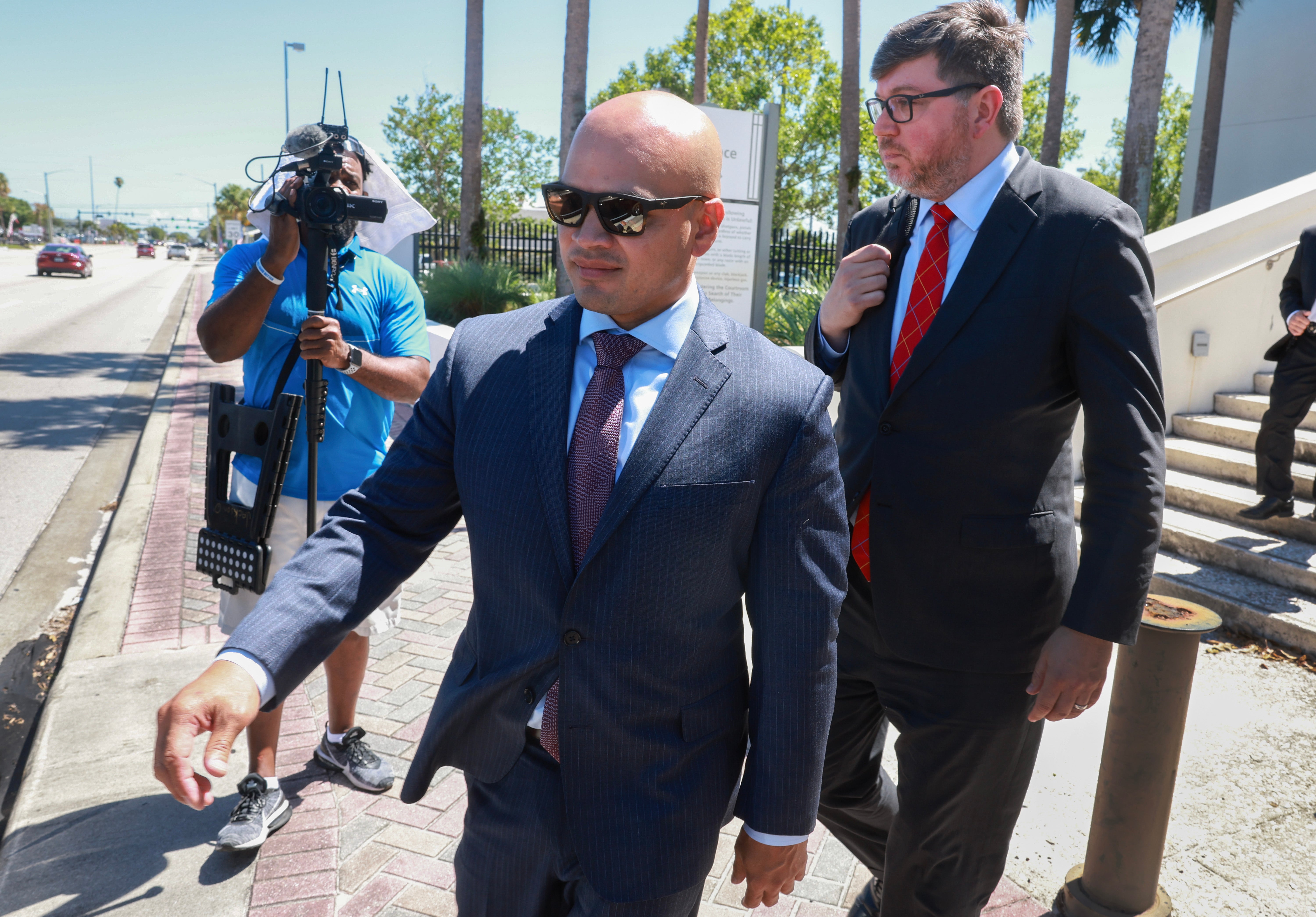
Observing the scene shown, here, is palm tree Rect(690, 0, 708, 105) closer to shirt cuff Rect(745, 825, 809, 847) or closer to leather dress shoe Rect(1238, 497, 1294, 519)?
leather dress shoe Rect(1238, 497, 1294, 519)

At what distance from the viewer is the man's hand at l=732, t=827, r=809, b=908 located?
1631 mm

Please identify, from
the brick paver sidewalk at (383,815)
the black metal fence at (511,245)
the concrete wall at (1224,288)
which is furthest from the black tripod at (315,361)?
the black metal fence at (511,245)

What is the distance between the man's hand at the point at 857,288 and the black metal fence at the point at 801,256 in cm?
1601

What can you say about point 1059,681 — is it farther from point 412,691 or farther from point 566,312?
point 412,691

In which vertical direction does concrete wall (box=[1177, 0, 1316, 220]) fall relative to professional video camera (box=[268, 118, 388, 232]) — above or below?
above

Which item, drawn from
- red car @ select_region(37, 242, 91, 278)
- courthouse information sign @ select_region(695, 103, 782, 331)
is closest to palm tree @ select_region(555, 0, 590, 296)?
courthouse information sign @ select_region(695, 103, 782, 331)

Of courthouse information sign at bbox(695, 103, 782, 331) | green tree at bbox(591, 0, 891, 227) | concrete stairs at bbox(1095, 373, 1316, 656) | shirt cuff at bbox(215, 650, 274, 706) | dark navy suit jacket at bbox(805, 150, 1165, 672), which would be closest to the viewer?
shirt cuff at bbox(215, 650, 274, 706)

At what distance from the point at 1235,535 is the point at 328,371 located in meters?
5.32

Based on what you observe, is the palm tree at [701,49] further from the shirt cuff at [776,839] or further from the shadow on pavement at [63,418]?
the shirt cuff at [776,839]

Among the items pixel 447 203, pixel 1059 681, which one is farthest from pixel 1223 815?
pixel 447 203

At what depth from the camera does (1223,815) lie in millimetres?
3348

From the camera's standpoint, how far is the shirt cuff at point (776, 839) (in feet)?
5.32

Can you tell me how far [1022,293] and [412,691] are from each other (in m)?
3.20

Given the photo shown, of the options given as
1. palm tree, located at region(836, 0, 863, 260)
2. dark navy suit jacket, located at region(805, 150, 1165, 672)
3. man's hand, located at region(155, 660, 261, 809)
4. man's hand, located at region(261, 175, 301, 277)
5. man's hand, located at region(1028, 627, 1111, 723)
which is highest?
palm tree, located at region(836, 0, 863, 260)
